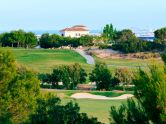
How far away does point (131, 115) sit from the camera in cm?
1458

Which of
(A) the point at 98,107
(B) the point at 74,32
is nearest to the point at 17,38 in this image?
(B) the point at 74,32

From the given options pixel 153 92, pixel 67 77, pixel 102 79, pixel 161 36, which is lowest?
pixel 102 79

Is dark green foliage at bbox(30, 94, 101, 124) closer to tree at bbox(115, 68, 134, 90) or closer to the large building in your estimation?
tree at bbox(115, 68, 134, 90)

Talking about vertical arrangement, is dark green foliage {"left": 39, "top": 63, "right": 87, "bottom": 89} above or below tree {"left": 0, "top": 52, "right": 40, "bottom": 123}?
below

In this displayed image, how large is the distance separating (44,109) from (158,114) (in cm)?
528

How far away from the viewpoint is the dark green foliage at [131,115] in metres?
14.3

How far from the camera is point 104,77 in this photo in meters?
55.2

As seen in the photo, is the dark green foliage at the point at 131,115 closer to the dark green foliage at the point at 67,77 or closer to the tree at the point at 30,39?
the dark green foliage at the point at 67,77

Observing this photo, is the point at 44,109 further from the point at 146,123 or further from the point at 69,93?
the point at 69,93

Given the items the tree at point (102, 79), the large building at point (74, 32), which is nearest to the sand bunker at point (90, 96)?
the tree at point (102, 79)

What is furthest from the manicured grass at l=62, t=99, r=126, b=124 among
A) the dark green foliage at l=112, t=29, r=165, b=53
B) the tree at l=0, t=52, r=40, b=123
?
the dark green foliage at l=112, t=29, r=165, b=53

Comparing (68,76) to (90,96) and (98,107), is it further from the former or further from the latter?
(98,107)

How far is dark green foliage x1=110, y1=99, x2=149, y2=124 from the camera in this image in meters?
14.3

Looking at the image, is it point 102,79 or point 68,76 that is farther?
point 68,76
